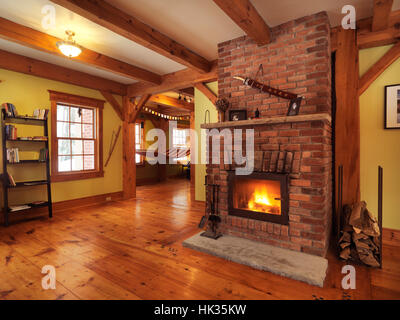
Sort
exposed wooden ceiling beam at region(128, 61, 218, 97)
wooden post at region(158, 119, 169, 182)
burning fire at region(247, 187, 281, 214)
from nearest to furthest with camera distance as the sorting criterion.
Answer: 1. burning fire at region(247, 187, 281, 214)
2. exposed wooden ceiling beam at region(128, 61, 218, 97)
3. wooden post at region(158, 119, 169, 182)

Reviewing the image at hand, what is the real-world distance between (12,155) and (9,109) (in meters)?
0.66

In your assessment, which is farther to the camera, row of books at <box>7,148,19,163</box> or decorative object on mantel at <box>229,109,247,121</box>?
row of books at <box>7,148,19,163</box>

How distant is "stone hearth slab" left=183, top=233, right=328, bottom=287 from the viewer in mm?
1808

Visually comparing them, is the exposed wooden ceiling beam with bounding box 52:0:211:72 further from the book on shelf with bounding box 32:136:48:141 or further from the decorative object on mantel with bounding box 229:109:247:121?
the book on shelf with bounding box 32:136:48:141

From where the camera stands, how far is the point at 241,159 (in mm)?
2545

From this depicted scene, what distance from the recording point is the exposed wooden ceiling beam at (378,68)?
2.42 metres

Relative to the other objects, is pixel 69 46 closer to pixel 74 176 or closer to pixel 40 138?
pixel 40 138

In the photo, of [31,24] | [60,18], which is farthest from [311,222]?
[31,24]

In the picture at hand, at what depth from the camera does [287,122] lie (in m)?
2.19

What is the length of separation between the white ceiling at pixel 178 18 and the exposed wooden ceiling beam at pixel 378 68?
44 centimetres

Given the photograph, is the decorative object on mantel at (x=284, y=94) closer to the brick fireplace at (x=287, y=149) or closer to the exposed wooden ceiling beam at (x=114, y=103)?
the brick fireplace at (x=287, y=149)

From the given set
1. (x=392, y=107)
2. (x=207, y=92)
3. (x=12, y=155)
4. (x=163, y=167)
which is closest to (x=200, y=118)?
(x=207, y=92)

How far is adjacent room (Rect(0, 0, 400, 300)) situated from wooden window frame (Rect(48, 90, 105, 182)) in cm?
23

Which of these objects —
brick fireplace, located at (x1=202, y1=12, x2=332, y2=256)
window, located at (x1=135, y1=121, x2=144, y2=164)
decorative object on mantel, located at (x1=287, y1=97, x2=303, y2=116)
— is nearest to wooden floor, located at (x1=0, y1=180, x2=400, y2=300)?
brick fireplace, located at (x1=202, y1=12, x2=332, y2=256)
